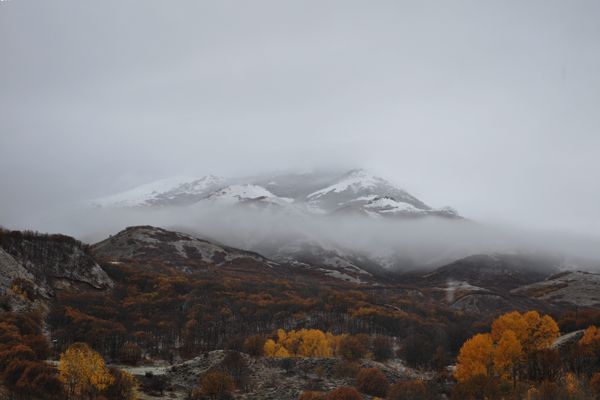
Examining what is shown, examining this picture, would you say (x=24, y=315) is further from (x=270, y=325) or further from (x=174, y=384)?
(x=270, y=325)

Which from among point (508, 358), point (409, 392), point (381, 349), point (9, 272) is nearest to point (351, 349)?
point (381, 349)

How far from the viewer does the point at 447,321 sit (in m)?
165

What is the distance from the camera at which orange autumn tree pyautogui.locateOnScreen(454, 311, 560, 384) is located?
81250 mm

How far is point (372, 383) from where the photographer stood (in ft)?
232

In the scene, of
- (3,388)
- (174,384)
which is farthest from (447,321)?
(3,388)

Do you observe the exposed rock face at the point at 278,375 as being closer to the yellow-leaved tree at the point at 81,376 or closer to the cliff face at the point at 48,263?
the yellow-leaved tree at the point at 81,376

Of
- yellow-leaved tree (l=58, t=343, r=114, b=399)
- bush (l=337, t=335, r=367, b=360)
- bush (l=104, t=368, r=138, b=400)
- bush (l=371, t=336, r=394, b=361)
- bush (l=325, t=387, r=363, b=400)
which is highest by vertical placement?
yellow-leaved tree (l=58, t=343, r=114, b=399)

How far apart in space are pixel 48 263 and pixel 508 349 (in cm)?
12330

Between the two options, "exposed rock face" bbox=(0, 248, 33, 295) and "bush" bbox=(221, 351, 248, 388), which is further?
"exposed rock face" bbox=(0, 248, 33, 295)

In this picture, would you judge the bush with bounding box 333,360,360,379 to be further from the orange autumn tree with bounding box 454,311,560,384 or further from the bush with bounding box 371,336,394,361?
the bush with bounding box 371,336,394,361

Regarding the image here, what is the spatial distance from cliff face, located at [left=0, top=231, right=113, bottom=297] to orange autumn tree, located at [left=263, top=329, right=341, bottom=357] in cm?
6237

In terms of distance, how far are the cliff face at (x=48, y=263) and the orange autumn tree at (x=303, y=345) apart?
205ft

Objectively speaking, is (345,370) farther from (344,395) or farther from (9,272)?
(9,272)

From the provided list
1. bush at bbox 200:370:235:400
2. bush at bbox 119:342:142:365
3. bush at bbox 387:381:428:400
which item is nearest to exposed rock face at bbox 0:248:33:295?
bush at bbox 119:342:142:365
